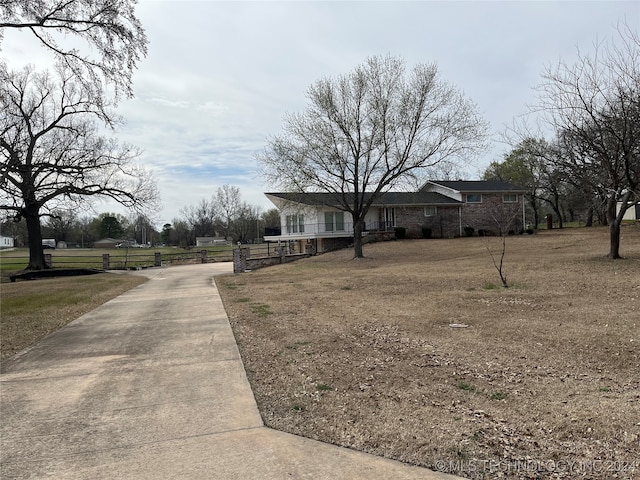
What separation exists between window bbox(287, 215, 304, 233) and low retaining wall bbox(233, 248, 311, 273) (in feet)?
16.2

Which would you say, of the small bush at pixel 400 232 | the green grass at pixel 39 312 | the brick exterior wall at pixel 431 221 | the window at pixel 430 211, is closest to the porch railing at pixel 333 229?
the small bush at pixel 400 232

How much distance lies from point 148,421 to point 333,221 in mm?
33446

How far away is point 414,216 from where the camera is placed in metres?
38.8

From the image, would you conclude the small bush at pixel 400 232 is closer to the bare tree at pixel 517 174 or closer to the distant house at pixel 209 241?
the bare tree at pixel 517 174

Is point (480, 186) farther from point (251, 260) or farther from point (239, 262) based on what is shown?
point (239, 262)

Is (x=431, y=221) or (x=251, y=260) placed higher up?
(x=431, y=221)

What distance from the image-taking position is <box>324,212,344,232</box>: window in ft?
122

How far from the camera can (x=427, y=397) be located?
14.8 feet

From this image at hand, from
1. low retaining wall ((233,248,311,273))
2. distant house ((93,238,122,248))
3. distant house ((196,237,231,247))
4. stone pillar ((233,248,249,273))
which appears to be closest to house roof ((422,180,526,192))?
low retaining wall ((233,248,311,273))

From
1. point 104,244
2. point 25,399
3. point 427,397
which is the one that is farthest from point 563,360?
point 104,244

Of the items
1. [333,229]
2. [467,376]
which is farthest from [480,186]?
[467,376]

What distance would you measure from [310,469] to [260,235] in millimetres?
95646

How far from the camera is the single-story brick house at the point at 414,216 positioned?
122ft

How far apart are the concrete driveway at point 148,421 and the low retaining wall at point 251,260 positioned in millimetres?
18610
